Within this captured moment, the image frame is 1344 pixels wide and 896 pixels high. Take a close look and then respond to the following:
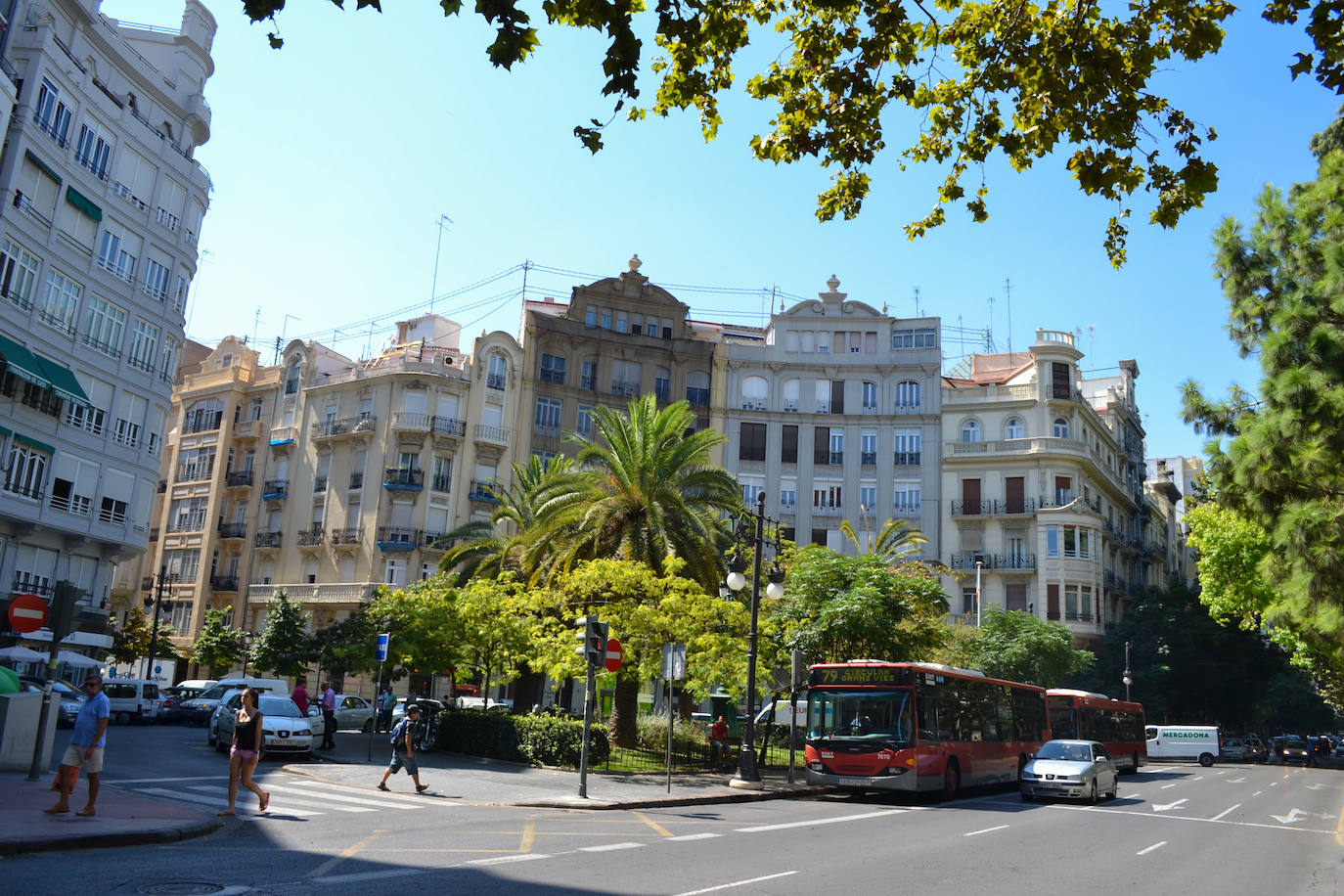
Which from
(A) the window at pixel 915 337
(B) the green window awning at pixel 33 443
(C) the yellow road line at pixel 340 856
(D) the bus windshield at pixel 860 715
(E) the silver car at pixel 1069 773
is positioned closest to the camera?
(C) the yellow road line at pixel 340 856

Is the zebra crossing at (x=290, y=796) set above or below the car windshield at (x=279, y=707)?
below

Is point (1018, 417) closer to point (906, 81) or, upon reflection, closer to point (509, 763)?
point (509, 763)

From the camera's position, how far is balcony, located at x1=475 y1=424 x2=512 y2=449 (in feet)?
169

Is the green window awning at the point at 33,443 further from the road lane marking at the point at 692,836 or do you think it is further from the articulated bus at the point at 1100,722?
the articulated bus at the point at 1100,722

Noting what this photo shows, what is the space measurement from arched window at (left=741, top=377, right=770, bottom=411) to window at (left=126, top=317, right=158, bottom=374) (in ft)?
99.6

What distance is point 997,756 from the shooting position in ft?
83.8

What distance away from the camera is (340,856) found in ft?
33.6

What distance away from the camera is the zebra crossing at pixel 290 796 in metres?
14.3

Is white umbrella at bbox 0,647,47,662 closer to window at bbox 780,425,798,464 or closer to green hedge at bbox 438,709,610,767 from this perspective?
green hedge at bbox 438,709,610,767

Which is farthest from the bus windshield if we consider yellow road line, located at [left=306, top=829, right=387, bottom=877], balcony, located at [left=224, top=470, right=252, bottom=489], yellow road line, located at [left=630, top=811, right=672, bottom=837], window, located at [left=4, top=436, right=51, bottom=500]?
balcony, located at [left=224, top=470, right=252, bottom=489]

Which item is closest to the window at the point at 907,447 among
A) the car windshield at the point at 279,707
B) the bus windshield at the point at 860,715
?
the bus windshield at the point at 860,715

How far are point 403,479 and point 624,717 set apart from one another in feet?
88.1

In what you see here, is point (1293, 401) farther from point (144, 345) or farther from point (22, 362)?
point (144, 345)

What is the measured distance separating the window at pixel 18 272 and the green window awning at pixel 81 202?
262 centimetres
